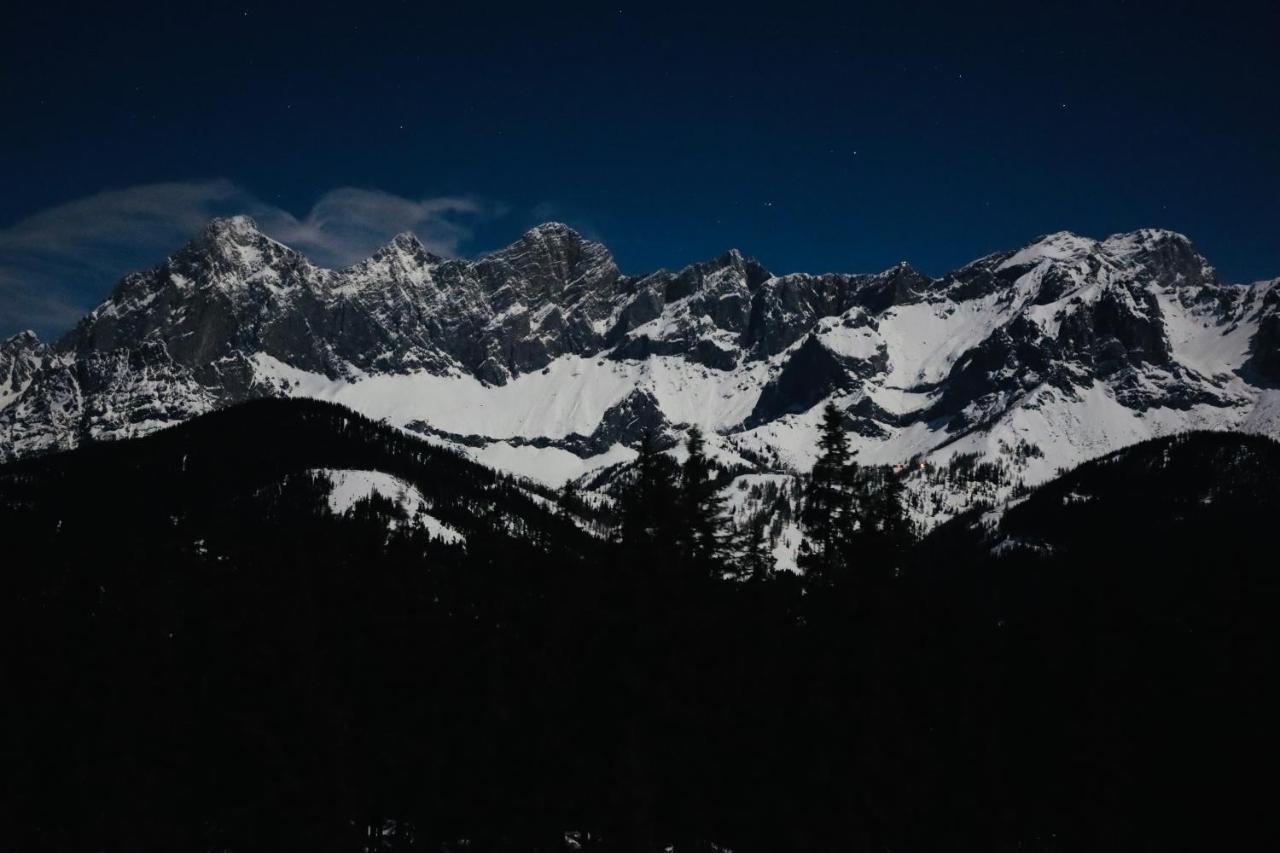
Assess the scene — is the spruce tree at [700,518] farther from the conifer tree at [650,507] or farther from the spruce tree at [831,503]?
the spruce tree at [831,503]

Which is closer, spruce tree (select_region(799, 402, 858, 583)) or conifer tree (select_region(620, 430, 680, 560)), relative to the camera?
conifer tree (select_region(620, 430, 680, 560))

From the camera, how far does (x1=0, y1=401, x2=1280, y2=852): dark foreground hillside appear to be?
3194 cm

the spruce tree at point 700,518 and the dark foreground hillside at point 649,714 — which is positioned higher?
the spruce tree at point 700,518

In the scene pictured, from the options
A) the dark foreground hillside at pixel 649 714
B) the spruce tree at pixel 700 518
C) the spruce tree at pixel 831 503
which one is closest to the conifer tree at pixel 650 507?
the dark foreground hillside at pixel 649 714

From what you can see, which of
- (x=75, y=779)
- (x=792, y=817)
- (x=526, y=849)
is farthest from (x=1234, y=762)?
(x=75, y=779)

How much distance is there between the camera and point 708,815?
33.7m

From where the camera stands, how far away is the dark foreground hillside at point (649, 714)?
31.9 m

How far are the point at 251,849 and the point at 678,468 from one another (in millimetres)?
20101

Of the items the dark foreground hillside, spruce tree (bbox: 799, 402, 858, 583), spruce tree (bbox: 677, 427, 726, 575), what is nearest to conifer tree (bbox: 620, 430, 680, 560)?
the dark foreground hillside

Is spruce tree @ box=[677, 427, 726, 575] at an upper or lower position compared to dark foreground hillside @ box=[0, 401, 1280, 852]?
upper

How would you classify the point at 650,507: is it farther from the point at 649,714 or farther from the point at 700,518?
the point at 649,714

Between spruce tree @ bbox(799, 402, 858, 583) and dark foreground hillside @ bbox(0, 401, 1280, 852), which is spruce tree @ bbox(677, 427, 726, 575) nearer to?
dark foreground hillside @ bbox(0, 401, 1280, 852)

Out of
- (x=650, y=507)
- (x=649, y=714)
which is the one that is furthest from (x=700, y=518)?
(x=649, y=714)

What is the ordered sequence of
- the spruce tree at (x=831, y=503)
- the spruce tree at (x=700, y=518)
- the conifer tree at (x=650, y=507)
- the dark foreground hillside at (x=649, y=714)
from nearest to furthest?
the dark foreground hillside at (x=649, y=714) → the conifer tree at (x=650, y=507) → the spruce tree at (x=700, y=518) → the spruce tree at (x=831, y=503)
